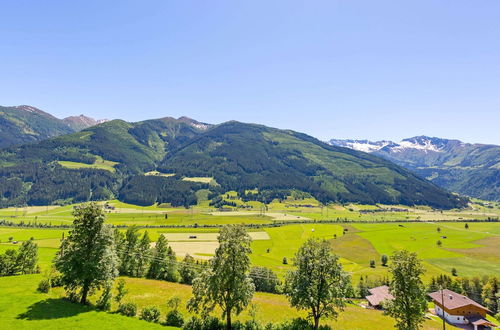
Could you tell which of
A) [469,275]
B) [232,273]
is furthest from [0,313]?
[469,275]

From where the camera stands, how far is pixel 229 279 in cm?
4528

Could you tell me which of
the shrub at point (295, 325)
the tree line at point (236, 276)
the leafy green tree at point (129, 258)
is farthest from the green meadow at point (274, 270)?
the leafy green tree at point (129, 258)

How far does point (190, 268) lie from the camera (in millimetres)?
87938

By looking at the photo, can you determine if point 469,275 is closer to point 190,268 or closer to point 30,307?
point 190,268

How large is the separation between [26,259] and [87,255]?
49079mm

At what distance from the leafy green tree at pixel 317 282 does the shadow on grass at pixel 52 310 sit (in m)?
36.6

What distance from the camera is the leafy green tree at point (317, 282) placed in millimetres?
47625

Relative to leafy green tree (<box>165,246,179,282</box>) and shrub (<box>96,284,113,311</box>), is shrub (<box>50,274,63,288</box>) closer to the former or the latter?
shrub (<box>96,284,113,311</box>)

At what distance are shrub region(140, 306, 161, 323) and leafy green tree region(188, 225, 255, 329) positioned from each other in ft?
24.9

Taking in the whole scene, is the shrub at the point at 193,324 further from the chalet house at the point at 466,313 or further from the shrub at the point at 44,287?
the chalet house at the point at 466,313

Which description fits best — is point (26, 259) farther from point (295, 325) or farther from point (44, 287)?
point (295, 325)

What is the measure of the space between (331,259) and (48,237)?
184269mm

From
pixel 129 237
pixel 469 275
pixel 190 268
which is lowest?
pixel 469 275

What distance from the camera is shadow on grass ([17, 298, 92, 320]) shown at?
4185cm
